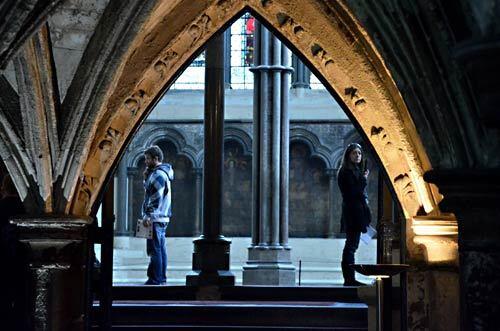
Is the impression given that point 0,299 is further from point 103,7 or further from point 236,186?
point 236,186

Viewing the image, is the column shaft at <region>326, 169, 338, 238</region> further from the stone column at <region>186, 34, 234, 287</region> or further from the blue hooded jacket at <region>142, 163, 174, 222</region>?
the blue hooded jacket at <region>142, 163, 174, 222</region>

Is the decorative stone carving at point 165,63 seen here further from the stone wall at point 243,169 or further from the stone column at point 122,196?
the stone wall at point 243,169

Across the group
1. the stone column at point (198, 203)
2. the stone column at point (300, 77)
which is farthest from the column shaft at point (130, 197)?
the stone column at point (300, 77)

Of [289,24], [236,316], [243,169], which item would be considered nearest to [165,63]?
[289,24]

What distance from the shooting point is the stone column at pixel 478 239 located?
364 cm

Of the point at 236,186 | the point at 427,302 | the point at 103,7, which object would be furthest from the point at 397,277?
the point at 236,186

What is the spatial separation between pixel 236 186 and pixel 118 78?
1129cm

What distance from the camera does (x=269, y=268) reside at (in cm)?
1234

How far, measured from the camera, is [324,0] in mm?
7609

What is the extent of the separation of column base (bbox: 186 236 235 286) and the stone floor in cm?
547

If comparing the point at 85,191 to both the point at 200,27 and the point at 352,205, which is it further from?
the point at 352,205

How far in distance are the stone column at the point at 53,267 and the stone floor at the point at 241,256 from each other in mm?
9021

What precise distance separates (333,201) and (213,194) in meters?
7.25

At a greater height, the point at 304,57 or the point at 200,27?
the point at 200,27
